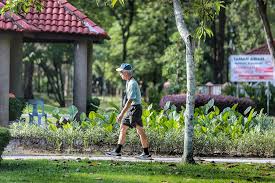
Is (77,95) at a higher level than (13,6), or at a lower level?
lower

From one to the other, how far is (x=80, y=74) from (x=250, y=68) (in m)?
11.3

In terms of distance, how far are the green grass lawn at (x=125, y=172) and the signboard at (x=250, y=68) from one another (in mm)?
16042

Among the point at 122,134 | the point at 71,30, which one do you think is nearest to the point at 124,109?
the point at 122,134

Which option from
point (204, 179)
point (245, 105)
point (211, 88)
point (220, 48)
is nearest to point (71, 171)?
point (204, 179)

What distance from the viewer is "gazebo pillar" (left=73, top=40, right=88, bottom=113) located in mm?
18953

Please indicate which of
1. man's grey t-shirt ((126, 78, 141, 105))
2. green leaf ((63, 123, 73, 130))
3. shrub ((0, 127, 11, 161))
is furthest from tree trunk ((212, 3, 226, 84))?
shrub ((0, 127, 11, 161))

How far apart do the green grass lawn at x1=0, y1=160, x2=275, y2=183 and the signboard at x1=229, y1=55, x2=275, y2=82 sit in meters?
16.0

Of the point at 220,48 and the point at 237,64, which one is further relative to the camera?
the point at 220,48

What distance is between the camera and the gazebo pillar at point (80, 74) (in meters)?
19.0

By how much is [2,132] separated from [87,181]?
196 centimetres

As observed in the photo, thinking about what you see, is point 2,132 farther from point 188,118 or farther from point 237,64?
point 237,64

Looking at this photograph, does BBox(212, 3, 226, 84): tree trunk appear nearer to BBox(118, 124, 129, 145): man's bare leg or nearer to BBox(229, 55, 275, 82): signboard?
BBox(229, 55, 275, 82): signboard

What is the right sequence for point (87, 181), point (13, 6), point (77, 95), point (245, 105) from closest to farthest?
point (87, 181)
point (13, 6)
point (77, 95)
point (245, 105)

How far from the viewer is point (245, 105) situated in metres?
24.9
